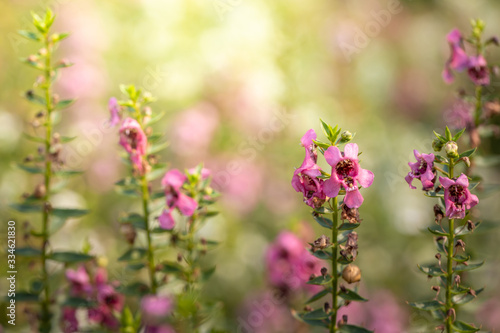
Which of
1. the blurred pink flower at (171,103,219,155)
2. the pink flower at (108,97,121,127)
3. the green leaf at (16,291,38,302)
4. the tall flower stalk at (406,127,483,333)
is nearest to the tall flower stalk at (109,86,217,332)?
the pink flower at (108,97,121,127)

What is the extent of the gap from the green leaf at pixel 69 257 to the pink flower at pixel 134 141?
245mm

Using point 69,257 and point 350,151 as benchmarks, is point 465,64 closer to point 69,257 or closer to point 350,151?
point 350,151

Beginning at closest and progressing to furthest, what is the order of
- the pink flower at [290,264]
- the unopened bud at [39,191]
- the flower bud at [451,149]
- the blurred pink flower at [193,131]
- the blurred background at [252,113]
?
the flower bud at [451,149] < the unopened bud at [39,191] < the pink flower at [290,264] < the blurred background at [252,113] < the blurred pink flower at [193,131]

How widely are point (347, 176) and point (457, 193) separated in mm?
196

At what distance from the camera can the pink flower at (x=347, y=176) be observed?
2.84ft

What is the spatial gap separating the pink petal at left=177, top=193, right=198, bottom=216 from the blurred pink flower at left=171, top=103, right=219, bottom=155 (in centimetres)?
150

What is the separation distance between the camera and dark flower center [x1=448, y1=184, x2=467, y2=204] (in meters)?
0.89

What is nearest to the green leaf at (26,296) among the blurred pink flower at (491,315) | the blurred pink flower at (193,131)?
the blurred pink flower at (193,131)

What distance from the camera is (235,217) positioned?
2.58 metres

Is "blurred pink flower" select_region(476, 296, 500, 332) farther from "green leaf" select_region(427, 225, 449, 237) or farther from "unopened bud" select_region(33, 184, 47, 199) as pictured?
"unopened bud" select_region(33, 184, 47, 199)

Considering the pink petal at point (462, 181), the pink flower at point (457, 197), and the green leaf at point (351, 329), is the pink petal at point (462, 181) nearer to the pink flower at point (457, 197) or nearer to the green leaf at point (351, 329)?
the pink flower at point (457, 197)

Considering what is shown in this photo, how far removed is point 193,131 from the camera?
8.45 ft

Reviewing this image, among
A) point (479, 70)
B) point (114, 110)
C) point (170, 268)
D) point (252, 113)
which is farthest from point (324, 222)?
point (252, 113)

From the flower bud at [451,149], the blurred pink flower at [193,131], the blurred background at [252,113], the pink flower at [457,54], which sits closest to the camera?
the flower bud at [451,149]
